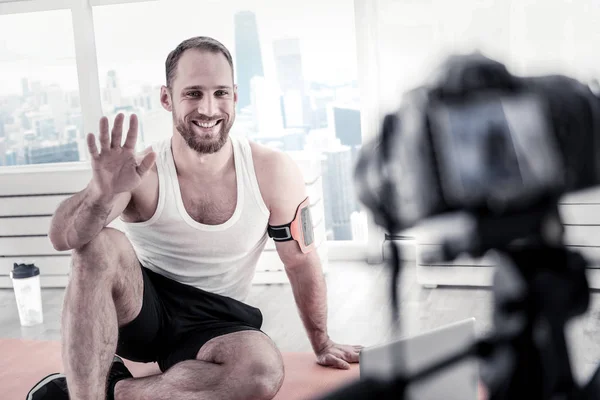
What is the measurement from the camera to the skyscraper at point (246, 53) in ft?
12.8

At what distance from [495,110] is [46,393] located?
6.07ft

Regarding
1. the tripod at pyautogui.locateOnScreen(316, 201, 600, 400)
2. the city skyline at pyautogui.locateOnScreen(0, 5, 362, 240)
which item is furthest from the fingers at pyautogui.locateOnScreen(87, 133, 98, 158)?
the city skyline at pyautogui.locateOnScreen(0, 5, 362, 240)

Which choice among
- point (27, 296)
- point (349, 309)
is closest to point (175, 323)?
point (349, 309)

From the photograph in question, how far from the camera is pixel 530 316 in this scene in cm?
46

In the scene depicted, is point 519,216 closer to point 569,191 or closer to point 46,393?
point 569,191

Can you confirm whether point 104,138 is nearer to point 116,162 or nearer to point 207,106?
point 116,162

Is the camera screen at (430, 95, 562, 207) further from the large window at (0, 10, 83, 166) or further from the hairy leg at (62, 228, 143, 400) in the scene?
the large window at (0, 10, 83, 166)

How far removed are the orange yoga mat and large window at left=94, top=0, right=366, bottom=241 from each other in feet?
5.11

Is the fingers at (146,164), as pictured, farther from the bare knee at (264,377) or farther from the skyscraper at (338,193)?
the skyscraper at (338,193)

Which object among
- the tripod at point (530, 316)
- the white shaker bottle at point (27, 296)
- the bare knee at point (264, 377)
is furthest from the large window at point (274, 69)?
the tripod at point (530, 316)

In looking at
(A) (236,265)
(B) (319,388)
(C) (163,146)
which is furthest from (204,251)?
(B) (319,388)

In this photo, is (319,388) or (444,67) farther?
(319,388)

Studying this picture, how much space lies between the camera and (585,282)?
0.46m

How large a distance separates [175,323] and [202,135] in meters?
0.51
